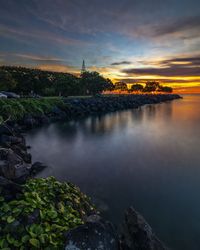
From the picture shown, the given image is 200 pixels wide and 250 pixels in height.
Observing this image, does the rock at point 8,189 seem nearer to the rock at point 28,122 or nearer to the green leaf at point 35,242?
the green leaf at point 35,242

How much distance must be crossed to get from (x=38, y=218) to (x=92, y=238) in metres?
1.82

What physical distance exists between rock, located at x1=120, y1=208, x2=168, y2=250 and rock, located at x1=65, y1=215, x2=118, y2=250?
0.87m

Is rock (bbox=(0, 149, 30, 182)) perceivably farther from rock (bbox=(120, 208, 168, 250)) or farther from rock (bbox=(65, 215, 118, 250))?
rock (bbox=(120, 208, 168, 250))

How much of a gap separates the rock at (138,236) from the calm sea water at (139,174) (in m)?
2.12

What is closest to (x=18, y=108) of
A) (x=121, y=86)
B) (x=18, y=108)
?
(x=18, y=108)

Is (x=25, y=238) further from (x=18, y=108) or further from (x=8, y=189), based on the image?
(x=18, y=108)

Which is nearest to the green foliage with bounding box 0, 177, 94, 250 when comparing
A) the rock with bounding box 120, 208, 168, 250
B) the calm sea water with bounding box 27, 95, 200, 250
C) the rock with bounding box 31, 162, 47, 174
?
the rock with bounding box 120, 208, 168, 250

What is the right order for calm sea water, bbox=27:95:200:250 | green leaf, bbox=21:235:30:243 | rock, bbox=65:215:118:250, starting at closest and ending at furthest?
rock, bbox=65:215:118:250, green leaf, bbox=21:235:30:243, calm sea water, bbox=27:95:200:250

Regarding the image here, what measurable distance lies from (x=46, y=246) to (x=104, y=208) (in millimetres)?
4327

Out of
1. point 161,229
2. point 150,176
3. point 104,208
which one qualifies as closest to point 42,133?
point 150,176

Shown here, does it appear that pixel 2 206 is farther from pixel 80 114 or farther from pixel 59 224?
pixel 80 114

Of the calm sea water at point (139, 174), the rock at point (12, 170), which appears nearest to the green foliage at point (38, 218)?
the rock at point (12, 170)

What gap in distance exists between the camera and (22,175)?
744 cm

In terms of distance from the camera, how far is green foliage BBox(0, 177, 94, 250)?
16.3ft
